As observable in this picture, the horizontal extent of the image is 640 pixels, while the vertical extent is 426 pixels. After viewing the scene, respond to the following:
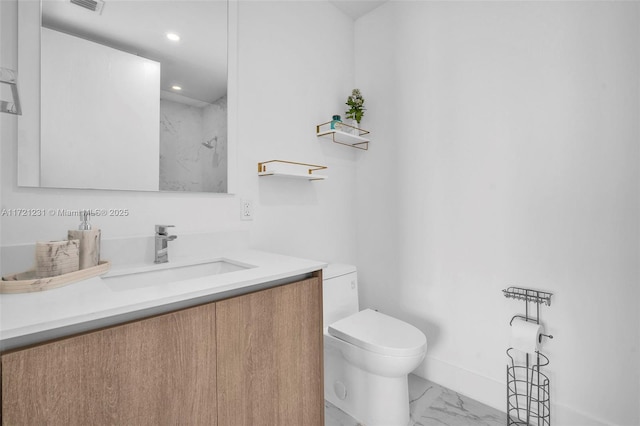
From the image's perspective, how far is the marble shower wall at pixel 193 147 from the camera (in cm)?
134

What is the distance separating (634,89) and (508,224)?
2.42ft

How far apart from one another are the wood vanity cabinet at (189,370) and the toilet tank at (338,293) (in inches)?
20.5

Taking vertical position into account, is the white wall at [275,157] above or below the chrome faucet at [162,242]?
above

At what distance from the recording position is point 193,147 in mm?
1424

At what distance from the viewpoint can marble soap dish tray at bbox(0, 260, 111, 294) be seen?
0.75 m

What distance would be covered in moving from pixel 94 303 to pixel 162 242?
549 millimetres

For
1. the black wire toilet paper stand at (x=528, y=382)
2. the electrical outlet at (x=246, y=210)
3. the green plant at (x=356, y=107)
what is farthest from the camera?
the green plant at (x=356, y=107)

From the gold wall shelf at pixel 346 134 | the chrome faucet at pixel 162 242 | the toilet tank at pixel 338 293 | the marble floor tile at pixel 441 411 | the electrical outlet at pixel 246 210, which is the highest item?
the gold wall shelf at pixel 346 134

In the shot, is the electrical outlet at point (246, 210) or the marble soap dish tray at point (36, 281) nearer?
the marble soap dish tray at point (36, 281)

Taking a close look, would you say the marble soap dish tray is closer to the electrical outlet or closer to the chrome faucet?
the chrome faucet

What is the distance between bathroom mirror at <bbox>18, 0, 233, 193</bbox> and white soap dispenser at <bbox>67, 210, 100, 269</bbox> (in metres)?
0.24

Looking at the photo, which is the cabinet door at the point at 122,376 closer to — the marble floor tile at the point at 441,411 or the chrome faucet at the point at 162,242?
the chrome faucet at the point at 162,242

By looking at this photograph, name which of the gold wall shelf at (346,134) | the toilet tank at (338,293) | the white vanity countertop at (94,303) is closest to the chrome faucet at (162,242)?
the white vanity countertop at (94,303)

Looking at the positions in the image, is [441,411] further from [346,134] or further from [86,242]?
[86,242]
